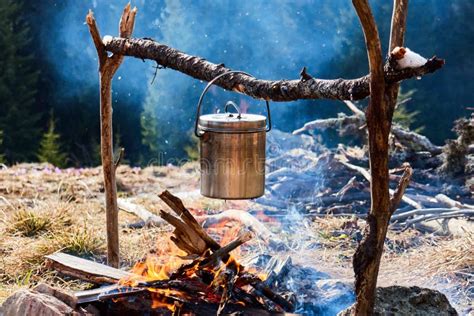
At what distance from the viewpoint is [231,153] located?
380cm

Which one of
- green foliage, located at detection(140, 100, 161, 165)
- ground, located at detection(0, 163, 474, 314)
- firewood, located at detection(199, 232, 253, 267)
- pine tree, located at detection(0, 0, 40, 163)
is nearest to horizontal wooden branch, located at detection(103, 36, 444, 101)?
firewood, located at detection(199, 232, 253, 267)

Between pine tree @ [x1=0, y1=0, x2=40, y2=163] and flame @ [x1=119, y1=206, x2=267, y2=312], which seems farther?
pine tree @ [x1=0, y1=0, x2=40, y2=163]

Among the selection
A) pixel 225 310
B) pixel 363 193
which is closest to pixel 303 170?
pixel 363 193

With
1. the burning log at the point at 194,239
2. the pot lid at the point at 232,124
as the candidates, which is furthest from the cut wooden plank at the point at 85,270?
the pot lid at the point at 232,124

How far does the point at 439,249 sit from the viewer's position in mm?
5836

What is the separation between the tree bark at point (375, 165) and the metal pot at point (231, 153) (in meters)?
0.91

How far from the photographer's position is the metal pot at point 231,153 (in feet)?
12.4

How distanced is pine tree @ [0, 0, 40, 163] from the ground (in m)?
6.64

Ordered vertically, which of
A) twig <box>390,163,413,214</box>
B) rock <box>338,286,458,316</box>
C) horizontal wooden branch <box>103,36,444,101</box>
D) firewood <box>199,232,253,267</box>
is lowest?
rock <box>338,286,458,316</box>

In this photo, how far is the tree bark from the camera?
285 centimetres

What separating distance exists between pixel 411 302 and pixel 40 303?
1.86 m

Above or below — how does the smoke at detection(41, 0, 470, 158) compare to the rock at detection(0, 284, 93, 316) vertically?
above

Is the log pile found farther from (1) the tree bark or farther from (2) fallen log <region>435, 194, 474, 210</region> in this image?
(1) the tree bark

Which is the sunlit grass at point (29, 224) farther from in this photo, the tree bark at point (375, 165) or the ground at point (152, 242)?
the tree bark at point (375, 165)
